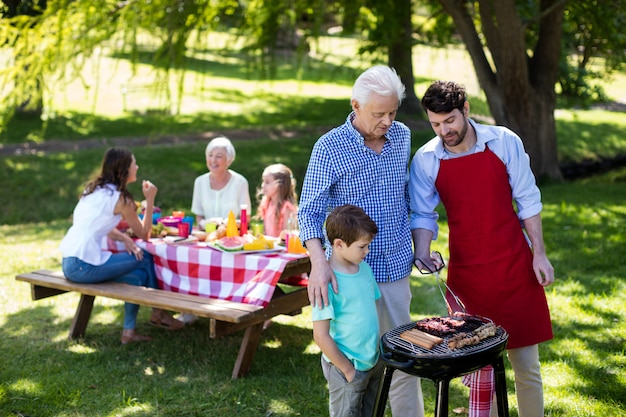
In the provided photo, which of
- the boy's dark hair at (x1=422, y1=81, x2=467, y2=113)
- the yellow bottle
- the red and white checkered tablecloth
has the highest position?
the boy's dark hair at (x1=422, y1=81, x2=467, y2=113)

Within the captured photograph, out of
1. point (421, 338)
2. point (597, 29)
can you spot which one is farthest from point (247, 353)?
point (597, 29)

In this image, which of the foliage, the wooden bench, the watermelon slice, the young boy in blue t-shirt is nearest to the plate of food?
the watermelon slice

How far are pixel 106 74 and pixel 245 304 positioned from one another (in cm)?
1798

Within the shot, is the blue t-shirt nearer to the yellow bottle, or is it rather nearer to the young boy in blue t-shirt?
the young boy in blue t-shirt

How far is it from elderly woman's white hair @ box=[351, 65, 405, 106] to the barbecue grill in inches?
40.5

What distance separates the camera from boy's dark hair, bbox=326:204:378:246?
329 centimetres

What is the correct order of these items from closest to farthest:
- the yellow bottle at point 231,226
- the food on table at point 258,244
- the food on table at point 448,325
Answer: the food on table at point 448,325, the food on table at point 258,244, the yellow bottle at point 231,226

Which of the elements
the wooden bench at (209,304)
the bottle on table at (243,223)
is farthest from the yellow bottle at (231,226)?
the wooden bench at (209,304)

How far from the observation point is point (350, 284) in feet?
11.1

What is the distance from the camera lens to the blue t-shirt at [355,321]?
3379 millimetres

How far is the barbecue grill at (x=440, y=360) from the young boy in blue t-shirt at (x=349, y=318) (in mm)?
186

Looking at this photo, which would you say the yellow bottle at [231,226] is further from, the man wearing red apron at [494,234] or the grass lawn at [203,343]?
the man wearing red apron at [494,234]

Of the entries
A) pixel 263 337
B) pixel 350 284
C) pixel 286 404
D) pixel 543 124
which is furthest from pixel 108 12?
pixel 543 124

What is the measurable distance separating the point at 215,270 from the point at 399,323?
2.11 meters
